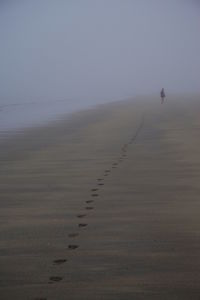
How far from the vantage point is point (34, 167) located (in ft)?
21.3

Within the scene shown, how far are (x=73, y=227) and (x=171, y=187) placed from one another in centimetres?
160

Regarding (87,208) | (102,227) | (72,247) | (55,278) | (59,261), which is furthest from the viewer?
(87,208)

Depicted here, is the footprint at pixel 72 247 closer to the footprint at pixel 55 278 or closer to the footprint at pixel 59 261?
the footprint at pixel 59 261

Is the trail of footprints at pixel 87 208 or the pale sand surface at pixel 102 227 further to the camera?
the trail of footprints at pixel 87 208

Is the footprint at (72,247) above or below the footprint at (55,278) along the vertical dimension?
below

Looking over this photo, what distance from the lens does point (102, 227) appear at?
356 cm

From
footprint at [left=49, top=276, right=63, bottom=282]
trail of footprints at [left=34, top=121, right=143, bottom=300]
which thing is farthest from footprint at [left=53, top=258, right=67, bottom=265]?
footprint at [left=49, top=276, right=63, bottom=282]

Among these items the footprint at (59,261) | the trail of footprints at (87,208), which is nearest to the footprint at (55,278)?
the trail of footprints at (87,208)

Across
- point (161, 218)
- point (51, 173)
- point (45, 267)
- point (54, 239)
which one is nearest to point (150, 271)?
point (45, 267)

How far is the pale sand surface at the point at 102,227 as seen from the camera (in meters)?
2.55

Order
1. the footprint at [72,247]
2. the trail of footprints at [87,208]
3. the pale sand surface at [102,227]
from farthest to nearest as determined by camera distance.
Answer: the footprint at [72,247] → the trail of footprints at [87,208] → the pale sand surface at [102,227]

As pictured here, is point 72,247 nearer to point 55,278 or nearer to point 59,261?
point 59,261

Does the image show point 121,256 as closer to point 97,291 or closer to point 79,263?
point 79,263

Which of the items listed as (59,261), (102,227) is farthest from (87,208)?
(59,261)
